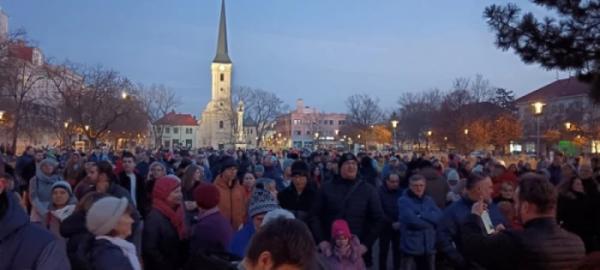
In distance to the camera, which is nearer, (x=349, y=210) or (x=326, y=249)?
(x=326, y=249)

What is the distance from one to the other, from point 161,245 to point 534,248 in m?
3.55

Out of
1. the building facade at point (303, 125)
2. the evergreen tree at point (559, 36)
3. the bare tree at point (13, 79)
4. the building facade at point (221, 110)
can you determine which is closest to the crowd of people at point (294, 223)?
the evergreen tree at point (559, 36)

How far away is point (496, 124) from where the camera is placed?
169ft

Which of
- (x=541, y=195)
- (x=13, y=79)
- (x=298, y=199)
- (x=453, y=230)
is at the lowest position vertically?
(x=453, y=230)

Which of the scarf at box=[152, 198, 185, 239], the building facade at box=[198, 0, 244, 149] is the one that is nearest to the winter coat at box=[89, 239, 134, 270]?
the scarf at box=[152, 198, 185, 239]

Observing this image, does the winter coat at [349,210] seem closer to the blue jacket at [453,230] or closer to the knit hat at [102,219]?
the blue jacket at [453,230]

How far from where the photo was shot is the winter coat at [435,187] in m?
11.2

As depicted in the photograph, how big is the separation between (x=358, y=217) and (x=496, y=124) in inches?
1830

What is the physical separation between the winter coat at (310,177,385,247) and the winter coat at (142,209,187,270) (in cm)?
206

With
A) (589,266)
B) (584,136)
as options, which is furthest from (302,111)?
(589,266)

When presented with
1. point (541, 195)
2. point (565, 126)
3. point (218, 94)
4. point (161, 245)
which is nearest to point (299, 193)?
point (161, 245)

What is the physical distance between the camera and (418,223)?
8094 millimetres

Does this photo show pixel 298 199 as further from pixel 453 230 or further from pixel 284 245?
pixel 284 245

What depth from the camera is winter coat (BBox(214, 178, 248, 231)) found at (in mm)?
8461
